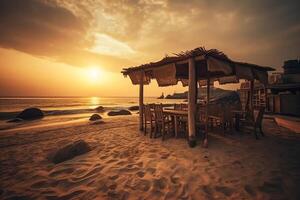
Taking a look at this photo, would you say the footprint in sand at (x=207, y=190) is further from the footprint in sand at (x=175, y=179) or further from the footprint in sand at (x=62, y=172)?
the footprint in sand at (x=62, y=172)

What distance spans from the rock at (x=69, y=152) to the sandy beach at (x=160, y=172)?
17cm

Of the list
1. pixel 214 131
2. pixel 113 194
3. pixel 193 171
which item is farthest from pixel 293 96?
pixel 113 194

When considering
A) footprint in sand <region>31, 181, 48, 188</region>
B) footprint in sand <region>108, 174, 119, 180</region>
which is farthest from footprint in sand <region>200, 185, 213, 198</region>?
footprint in sand <region>31, 181, 48, 188</region>

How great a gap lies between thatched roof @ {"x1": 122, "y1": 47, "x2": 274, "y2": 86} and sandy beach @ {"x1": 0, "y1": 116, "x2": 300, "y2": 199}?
8.53 feet

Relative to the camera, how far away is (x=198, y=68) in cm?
778

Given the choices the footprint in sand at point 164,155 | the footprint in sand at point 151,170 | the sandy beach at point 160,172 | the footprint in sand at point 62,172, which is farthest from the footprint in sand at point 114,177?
the footprint in sand at point 164,155

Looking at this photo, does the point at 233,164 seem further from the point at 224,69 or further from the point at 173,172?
the point at 224,69

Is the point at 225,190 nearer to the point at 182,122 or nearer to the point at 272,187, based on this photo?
the point at 272,187

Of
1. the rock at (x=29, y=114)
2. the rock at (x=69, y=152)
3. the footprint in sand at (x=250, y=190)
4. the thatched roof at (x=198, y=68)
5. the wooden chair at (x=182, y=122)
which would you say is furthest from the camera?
the rock at (x=29, y=114)

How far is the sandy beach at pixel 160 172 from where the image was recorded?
2715 mm

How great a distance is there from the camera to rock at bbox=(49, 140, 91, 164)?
425 centimetres

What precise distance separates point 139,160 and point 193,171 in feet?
4.65

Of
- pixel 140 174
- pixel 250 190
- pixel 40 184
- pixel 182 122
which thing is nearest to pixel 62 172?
pixel 40 184

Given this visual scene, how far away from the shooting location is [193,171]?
342 cm
